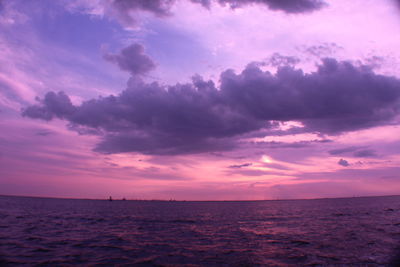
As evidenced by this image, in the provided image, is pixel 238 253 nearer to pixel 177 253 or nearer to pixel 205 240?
pixel 177 253

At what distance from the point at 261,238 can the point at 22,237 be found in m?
29.1

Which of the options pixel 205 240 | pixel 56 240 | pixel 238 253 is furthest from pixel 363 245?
pixel 56 240

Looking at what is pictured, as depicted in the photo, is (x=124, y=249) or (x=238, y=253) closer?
(x=238, y=253)

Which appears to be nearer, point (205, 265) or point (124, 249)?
point (205, 265)

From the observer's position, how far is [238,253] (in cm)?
2658

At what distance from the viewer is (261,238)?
36.0 m

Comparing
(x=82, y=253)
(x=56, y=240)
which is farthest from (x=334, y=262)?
(x=56, y=240)

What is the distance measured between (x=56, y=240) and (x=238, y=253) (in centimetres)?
2114

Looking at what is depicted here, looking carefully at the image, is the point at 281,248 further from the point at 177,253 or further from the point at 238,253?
the point at 177,253

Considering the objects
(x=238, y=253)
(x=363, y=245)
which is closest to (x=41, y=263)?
(x=238, y=253)

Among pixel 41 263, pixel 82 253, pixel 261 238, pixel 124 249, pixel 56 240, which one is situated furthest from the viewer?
pixel 261 238

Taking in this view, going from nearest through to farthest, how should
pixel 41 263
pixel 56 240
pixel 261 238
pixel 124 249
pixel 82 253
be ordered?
pixel 41 263 → pixel 82 253 → pixel 124 249 → pixel 56 240 → pixel 261 238

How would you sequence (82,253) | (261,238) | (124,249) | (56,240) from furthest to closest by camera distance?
(261,238), (56,240), (124,249), (82,253)

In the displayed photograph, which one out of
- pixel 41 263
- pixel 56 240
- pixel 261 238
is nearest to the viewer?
pixel 41 263
